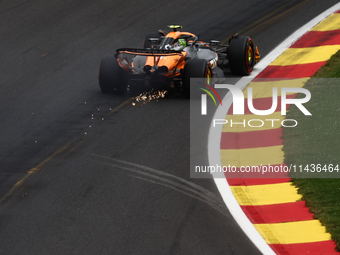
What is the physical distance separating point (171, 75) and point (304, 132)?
3.54 metres

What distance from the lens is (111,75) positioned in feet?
41.2

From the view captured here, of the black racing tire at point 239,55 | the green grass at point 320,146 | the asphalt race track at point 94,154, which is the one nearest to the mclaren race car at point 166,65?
the black racing tire at point 239,55

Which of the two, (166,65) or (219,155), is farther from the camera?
(166,65)

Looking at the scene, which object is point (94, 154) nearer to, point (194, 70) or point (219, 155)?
point (219, 155)

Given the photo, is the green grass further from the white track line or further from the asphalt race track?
the asphalt race track

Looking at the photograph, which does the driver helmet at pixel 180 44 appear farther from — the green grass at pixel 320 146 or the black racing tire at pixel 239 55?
the green grass at pixel 320 146

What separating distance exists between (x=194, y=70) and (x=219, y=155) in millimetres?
3050

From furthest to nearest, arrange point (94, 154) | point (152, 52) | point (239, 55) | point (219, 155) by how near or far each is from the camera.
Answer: point (239, 55) → point (152, 52) → point (94, 154) → point (219, 155)

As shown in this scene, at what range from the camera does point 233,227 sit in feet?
24.0

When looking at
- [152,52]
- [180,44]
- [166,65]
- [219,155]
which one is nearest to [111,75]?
[152,52]

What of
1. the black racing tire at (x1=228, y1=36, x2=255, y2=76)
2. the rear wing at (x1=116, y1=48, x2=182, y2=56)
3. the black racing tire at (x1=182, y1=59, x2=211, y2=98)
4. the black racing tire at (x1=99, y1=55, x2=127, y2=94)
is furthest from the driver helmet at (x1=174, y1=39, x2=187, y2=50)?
the black racing tire at (x1=99, y1=55, x2=127, y2=94)

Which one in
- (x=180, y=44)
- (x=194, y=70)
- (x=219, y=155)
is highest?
(x=180, y=44)

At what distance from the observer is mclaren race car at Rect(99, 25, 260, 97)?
12211mm

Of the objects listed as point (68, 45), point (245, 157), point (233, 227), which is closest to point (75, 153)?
point (245, 157)
